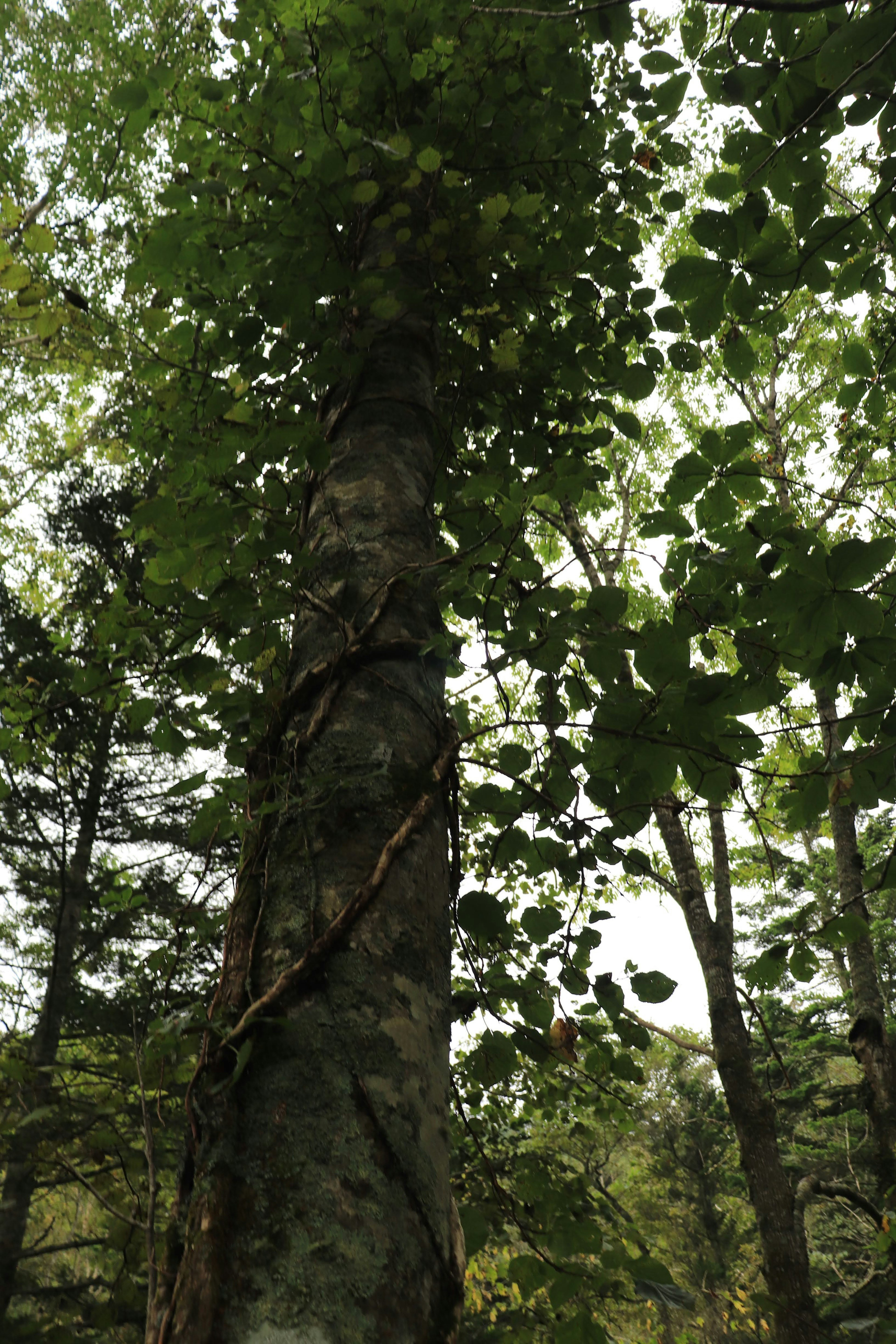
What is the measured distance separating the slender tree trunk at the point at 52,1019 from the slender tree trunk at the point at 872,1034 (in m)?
4.87

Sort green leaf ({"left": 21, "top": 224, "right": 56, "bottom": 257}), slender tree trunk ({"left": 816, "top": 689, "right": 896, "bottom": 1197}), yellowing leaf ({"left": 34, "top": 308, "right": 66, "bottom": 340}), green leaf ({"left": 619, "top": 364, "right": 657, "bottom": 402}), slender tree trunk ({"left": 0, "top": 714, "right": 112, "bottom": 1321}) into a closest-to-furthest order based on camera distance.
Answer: green leaf ({"left": 21, "top": 224, "right": 56, "bottom": 257}) < yellowing leaf ({"left": 34, "top": 308, "right": 66, "bottom": 340}) < green leaf ({"left": 619, "top": 364, "right": 657, "bottom": 402}) < slender tree trunk ({"left": 0, "top": 714, "right": 112, "bottom": 1321}) < slender tree trunk ({"left": 816, "top": 689, "right": 896, "bottom": 1197})

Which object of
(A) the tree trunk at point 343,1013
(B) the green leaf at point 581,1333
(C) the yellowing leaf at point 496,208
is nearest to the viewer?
(A) the tree trunk at point 343,1013

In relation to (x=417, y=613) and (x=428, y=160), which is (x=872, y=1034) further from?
(x=428, y=160)

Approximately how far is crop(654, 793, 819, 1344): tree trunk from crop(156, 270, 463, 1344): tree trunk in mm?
Result: 3214

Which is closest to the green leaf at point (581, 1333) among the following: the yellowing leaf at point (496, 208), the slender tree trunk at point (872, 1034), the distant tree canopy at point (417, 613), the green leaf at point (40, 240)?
the distant tree canopy at point (417, 613)

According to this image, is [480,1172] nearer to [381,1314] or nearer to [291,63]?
[381,1314]

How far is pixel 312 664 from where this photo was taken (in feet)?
4.73

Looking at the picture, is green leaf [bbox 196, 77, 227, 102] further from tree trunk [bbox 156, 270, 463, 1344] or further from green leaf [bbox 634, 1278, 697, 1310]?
green leaf [bbox 634, 1278, 697, 1310]

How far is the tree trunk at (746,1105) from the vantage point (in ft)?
15.6

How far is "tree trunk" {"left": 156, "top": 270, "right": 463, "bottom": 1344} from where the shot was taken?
2.55 feet

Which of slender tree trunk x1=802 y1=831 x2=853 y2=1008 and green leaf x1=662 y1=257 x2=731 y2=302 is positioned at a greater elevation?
slender tree trunk x1=802 y1=831 x2=853 y2=1008

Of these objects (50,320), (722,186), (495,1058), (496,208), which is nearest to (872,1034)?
(495,1058)

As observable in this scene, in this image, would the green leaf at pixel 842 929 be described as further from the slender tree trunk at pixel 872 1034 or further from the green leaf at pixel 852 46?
the slender tree trunk at pixel 872 1034

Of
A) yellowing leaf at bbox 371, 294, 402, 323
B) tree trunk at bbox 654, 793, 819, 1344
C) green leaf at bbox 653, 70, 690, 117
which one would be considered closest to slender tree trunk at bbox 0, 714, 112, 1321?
yellowing leaf at bbox 371, 294, 402, 323
